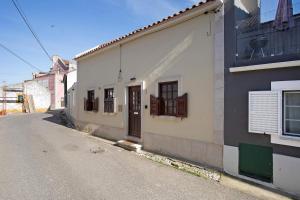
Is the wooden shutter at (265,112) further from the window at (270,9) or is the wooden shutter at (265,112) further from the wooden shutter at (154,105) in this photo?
the wooden shutter at (154,105)

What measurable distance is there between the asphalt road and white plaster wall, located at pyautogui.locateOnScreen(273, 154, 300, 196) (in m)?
0.87

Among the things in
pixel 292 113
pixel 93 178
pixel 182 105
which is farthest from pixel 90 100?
pixel 292 113

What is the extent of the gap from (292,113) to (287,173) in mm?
1260

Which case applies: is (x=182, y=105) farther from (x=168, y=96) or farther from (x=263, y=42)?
(x=263, y=42)

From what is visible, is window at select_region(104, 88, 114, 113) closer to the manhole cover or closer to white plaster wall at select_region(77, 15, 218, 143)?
white plaster wall at select_region(77, 15, 218, 143)

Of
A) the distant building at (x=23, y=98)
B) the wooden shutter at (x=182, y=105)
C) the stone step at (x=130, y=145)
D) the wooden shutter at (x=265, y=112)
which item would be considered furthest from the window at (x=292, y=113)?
the distant building at (x=23, y=98)

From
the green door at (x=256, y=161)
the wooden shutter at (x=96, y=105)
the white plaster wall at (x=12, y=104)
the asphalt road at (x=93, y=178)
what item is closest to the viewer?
the asphalt road at (x=93, y=178)

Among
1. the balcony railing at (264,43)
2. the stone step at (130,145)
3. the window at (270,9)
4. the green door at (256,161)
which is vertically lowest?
the stone step at (130,145)

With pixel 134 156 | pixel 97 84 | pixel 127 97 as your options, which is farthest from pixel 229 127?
pixel 97 84

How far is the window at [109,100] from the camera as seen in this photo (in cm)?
1083

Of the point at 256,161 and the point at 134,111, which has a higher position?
the point at 134,111

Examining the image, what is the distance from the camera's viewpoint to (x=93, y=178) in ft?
18.2

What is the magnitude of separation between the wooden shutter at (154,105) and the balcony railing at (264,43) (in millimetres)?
3111

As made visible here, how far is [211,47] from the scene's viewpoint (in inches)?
249
